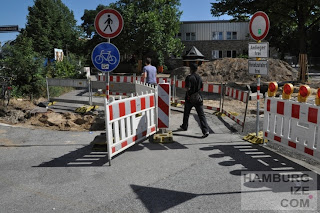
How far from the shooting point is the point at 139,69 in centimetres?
3991

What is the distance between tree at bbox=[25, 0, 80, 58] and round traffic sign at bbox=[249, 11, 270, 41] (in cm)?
3918

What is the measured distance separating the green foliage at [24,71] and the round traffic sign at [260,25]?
10.5 m

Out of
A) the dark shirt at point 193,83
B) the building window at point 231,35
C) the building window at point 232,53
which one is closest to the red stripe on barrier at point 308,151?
the dark shirt at point 193,83

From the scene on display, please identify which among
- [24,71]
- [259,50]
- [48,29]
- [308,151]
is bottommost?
[308,151]

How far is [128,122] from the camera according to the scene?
6.32 metres

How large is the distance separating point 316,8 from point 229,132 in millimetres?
15669

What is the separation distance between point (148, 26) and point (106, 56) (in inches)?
1056

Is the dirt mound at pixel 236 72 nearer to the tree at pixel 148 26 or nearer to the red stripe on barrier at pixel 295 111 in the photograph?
the tree at pixel 148 26

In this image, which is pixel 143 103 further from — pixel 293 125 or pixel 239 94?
pixel 239 94

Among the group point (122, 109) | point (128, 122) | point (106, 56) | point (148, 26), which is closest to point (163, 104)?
point (128, 122)

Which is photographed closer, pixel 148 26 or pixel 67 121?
pixel 67 121

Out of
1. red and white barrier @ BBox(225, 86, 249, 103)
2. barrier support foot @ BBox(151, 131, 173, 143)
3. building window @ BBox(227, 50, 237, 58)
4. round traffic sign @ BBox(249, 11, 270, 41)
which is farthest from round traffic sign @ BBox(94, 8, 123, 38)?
building window @ BBox(227, 50, 237, 58)

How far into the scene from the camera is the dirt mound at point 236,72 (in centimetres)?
2323

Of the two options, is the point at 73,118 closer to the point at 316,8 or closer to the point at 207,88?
the point at 207,88
